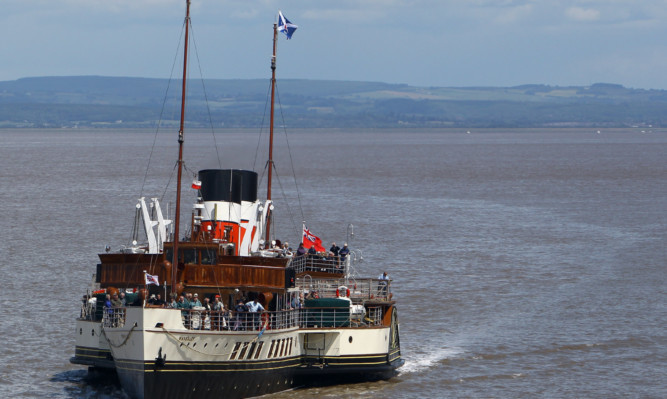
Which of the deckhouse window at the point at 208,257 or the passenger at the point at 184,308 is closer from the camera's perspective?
the passenger at the point at 184,308

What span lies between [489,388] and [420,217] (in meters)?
52.5

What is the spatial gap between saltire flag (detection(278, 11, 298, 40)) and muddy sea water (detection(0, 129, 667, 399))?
7.19 m

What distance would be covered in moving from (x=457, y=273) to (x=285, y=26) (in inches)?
670

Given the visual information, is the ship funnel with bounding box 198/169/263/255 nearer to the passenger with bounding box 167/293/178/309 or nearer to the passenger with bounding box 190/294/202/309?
the passenger with bounding box 167/293/178/309

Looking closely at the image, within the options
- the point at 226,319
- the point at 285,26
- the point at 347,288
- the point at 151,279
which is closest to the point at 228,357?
the point at 226,319

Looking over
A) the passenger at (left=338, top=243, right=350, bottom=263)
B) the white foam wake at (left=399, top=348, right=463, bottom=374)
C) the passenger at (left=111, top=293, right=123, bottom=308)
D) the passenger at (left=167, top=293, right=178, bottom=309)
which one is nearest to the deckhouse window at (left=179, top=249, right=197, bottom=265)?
the passenger at (left=167, top=293, right=178, bottom=309)

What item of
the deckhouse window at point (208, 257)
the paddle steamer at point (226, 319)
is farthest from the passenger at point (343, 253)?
the deckhouse window at point (208, 257)

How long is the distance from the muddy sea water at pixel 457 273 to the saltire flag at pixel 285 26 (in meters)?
7.19

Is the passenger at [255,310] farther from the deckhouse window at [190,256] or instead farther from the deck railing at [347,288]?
the deck railing at [347,288]

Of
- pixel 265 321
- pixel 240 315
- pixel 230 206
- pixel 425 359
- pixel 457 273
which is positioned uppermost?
pixel 230 206

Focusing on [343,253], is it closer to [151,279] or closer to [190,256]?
[190,256]

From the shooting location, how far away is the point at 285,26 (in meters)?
52.1

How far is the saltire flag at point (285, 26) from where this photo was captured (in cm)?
5203

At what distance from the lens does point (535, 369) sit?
137 feet
